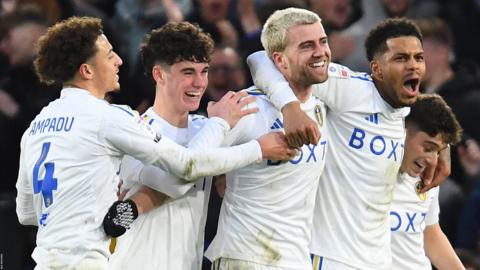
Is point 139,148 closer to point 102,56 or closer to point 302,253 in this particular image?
point 102,56

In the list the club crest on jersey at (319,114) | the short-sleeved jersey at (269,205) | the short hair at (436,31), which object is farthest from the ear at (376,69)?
the short hair at (436,31)

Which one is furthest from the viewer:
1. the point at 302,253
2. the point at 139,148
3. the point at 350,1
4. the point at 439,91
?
the point at 350,1

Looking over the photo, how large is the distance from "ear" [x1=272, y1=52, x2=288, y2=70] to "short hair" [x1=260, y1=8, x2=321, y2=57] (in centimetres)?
3

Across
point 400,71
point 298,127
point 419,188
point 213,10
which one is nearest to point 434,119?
point 419,188

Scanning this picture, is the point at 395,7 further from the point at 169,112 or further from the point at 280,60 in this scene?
the point at 169,112

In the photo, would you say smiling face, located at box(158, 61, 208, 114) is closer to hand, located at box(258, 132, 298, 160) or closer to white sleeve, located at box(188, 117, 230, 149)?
white sleeve, located at box(188, 117, 230, 149)

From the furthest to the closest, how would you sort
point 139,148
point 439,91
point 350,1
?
1. point 350,1
2. point 439,91
3. point 139,148

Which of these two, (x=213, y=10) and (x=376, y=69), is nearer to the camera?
(x=376, y=69)

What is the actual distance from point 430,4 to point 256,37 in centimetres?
168

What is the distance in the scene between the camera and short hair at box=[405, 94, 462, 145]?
267 inches

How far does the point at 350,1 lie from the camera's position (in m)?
10.2

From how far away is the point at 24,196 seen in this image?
18.9ft

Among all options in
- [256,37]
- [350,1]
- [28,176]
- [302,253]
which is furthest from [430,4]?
[28,176]

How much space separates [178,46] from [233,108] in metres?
0.46
